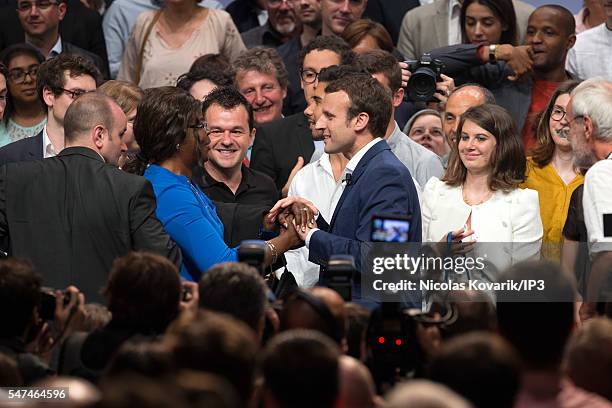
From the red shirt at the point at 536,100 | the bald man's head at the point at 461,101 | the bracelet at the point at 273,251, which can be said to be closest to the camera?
the bracelet at the point at 273,251

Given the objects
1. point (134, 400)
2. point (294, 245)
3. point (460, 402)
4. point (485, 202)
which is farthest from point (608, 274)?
point (134, 400)

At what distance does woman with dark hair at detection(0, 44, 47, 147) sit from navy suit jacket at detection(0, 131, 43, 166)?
642 mm

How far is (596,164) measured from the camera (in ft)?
17.8

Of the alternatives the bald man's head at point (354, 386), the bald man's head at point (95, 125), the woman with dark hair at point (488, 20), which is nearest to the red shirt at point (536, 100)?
the woman with dark hair at point (488, 20)

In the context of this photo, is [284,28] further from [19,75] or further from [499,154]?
[499,154]

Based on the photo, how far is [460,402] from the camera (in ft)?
8.77

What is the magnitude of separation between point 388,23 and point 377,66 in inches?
67.7

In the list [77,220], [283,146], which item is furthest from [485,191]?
[77,220]

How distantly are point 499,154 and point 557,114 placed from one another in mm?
577

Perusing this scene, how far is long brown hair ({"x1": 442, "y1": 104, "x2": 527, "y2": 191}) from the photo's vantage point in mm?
6031

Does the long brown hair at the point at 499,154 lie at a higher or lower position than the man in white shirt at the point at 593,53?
lower

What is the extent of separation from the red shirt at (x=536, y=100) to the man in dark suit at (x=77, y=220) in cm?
281

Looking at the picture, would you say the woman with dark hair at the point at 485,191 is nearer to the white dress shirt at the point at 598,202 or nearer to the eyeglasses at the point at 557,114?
the eyeglasses at the point at 557,114

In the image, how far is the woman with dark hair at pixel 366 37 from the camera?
25.0ft
